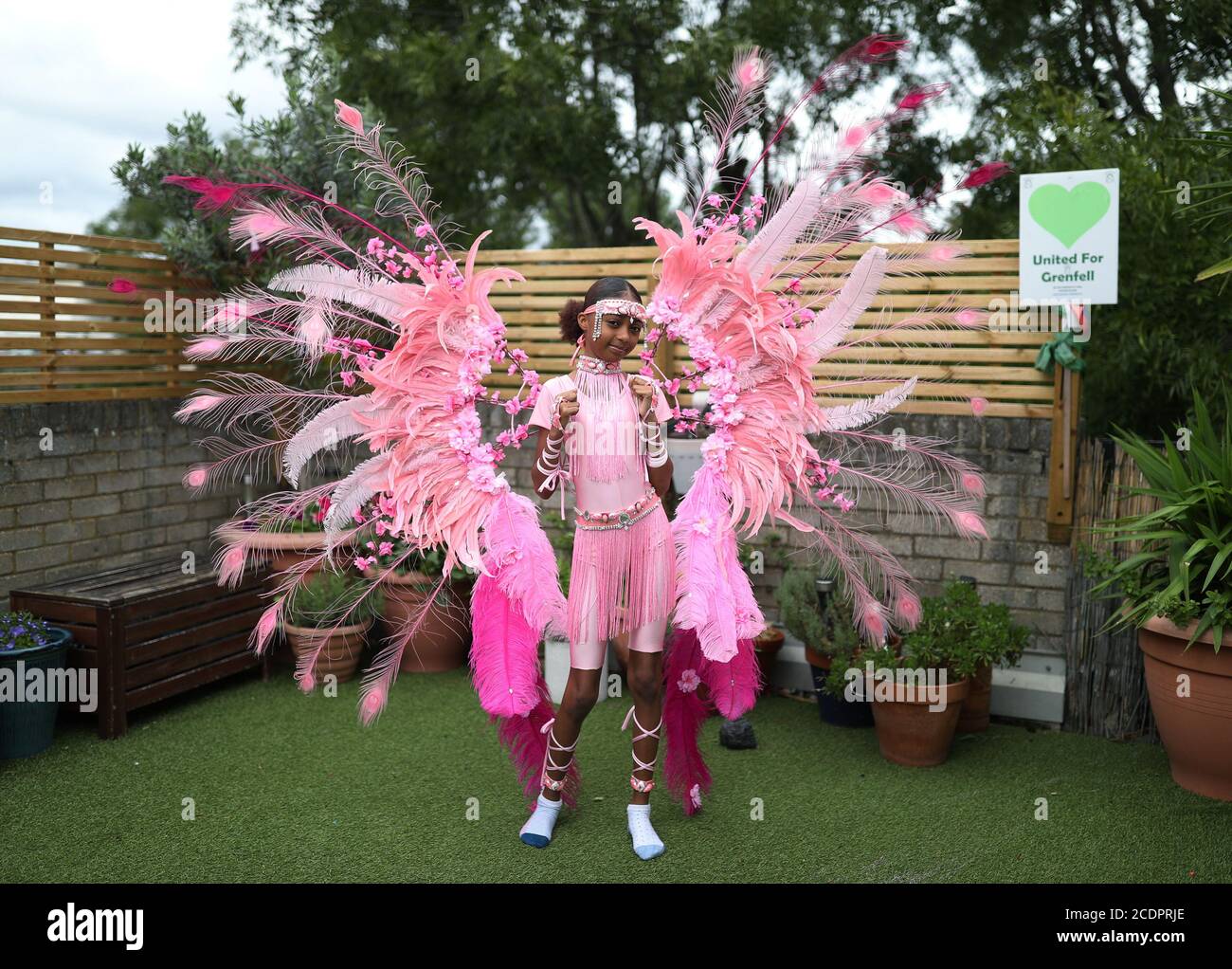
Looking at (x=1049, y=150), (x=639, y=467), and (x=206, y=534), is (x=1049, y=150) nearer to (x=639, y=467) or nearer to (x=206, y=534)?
(x=639, y=467)

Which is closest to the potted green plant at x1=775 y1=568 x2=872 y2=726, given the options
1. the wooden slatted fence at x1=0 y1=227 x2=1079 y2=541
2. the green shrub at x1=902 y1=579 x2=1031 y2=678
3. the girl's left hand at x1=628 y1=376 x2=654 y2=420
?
the green shrub at x1=902 y1=579 x2=1031 y2=678

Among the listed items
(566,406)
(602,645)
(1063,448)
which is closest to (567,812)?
(602,645)

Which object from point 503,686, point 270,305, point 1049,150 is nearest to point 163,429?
point 270,305

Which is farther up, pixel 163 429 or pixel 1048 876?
pixel 163 429

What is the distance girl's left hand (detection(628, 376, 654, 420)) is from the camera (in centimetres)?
311

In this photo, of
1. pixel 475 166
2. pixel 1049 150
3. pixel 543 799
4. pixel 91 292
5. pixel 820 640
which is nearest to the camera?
pixel 543 799

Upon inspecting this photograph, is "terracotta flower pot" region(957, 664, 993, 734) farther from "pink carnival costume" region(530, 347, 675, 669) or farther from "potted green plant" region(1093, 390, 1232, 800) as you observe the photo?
"pink carnival costume" region(530, 347, 675, 669)

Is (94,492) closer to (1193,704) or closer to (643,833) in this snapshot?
(643,833)

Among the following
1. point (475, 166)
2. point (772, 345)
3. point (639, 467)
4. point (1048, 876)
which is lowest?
point (1048, 876)

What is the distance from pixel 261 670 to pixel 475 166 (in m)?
6.07

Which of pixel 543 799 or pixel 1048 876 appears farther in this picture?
pixel 543 799

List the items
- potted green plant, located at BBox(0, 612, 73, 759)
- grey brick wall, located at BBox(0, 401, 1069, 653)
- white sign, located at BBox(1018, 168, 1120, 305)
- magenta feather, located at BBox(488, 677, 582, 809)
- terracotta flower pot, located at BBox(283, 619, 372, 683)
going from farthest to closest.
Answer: terracotta flower pot, located at BBox(283, 619, 372, 683), grey brick wall, located at BBox(0, 401, 1069, 653), white sign, located at BBox(1018, 168, 1120, 305), potted green plant, located at BBox(0, 612, 73, 759), magenta feather, located at BBox(488, 677, 582, 809)

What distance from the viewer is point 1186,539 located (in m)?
3.69

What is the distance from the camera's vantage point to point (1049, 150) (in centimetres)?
558
